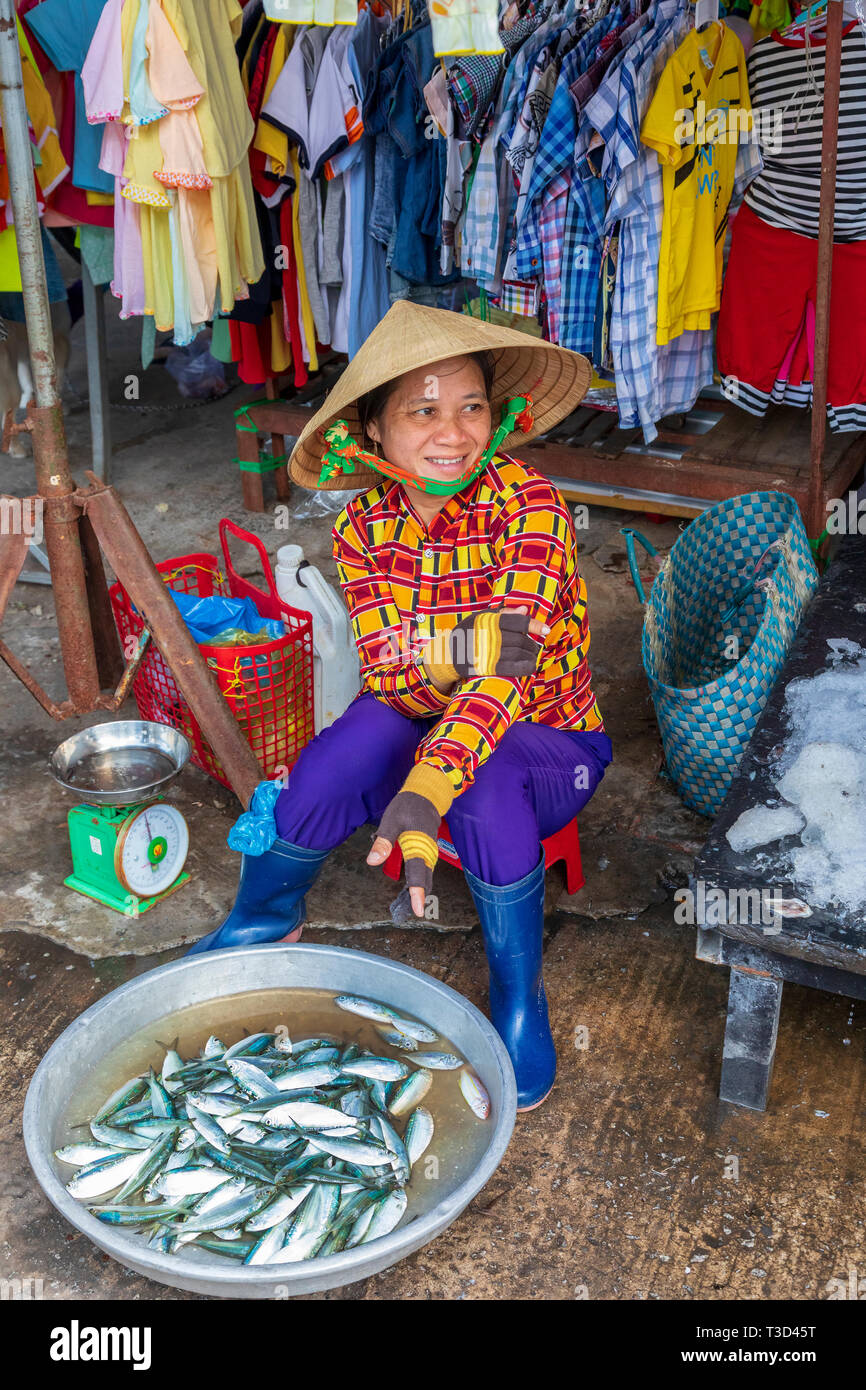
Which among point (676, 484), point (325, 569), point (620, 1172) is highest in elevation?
point (676, 484)

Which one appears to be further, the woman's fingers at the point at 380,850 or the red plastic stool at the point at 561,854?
the red plastic stool at the point at 561,854

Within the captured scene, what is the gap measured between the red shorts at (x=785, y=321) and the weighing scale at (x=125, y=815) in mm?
2546

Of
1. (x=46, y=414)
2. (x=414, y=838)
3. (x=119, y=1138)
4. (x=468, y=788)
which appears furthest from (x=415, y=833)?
(x=46, y=414)

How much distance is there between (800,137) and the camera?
3.99 metres

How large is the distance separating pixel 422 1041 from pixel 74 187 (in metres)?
3.48

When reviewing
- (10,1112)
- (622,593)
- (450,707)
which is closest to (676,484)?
(622,593)

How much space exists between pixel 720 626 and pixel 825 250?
3.40 feet

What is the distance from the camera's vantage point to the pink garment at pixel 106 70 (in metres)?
3.84

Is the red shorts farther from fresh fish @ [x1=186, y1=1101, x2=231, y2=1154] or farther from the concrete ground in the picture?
fresh fish @ [x1=186, y1=1101, x2=231, y2=1154]

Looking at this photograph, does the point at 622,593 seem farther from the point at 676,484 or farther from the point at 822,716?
the point at 822,716

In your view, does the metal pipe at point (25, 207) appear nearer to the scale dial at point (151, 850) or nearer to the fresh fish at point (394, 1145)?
the scale dial at point (151, 850)

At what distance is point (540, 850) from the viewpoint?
2.46 m

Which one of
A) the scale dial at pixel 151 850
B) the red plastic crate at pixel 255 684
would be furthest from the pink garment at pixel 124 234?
the scale dial at pixel 151 850

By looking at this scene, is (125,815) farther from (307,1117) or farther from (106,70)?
(106,70)
